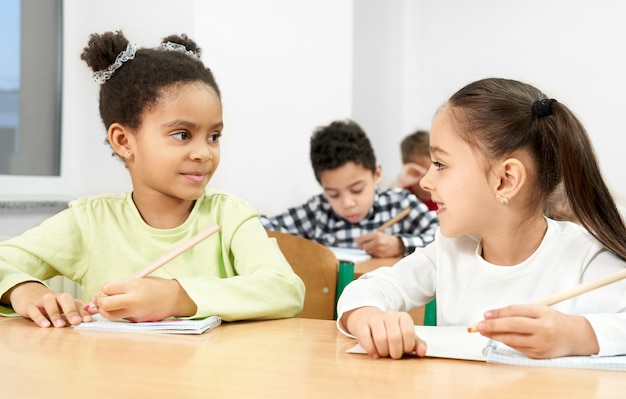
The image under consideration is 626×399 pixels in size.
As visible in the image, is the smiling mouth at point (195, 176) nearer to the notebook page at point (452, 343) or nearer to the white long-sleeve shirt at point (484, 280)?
the white long-sleeve shirt at point (484, 280)

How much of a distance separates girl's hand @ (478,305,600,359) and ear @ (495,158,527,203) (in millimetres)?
271

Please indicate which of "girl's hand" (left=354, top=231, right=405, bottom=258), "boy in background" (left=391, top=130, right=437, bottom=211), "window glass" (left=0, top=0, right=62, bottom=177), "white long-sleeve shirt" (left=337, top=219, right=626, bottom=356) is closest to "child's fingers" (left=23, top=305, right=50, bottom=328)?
"white long-sleeve shirt" (left=337, top=219, right=626, bottom=356)

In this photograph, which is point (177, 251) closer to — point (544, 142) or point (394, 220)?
point (544, 142)

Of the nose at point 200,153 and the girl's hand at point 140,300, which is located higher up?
the nose at point 200,153

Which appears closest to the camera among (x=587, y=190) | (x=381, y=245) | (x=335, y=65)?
(x=587, y=190)

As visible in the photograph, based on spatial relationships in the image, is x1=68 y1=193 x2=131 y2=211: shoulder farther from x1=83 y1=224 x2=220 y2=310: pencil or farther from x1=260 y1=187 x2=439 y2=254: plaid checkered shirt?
x1=260 y1=187 x2=439 y2=254: plaid checkered shirt

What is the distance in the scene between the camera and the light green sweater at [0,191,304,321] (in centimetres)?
131

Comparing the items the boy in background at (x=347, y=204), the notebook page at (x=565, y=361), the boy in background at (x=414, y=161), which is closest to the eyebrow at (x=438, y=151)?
the notebook page at (x=565, y=361)

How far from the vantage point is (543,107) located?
1.11m

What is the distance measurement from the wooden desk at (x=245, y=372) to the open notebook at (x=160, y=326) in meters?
0.03

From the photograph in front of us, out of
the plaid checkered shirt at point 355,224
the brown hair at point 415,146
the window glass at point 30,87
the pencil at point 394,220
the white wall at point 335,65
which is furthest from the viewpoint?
the brown hair at point 415,146

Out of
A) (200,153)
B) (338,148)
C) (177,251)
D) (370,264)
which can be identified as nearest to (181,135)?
(200,153)

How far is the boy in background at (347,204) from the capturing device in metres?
2.80

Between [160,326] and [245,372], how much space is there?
Result: 0.96 feet
